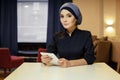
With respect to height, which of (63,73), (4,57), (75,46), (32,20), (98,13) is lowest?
(4,57)

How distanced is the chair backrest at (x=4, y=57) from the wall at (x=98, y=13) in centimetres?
381

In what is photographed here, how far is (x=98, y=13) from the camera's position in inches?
349

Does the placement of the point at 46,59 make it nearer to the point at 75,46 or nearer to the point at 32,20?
the point at 75,46

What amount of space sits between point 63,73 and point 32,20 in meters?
7.36

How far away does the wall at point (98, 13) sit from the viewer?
8.70m

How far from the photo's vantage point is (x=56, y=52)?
232 cm

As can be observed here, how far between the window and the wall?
1.30 m

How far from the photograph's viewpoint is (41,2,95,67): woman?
2068 millimetres

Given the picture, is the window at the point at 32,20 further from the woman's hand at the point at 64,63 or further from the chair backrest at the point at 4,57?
the woman's hand at the point at 64,63

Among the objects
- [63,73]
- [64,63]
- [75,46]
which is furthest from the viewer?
[75,46]

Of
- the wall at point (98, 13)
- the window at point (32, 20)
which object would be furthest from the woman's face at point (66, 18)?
the window at point (32, 20)

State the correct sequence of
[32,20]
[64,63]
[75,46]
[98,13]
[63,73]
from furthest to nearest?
[32,20] < [98,13] < [75,46] < [64,63] < [63,73]

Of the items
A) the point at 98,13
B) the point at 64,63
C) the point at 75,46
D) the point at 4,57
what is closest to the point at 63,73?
the point at 64,63

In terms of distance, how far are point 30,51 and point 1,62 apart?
2.96m
